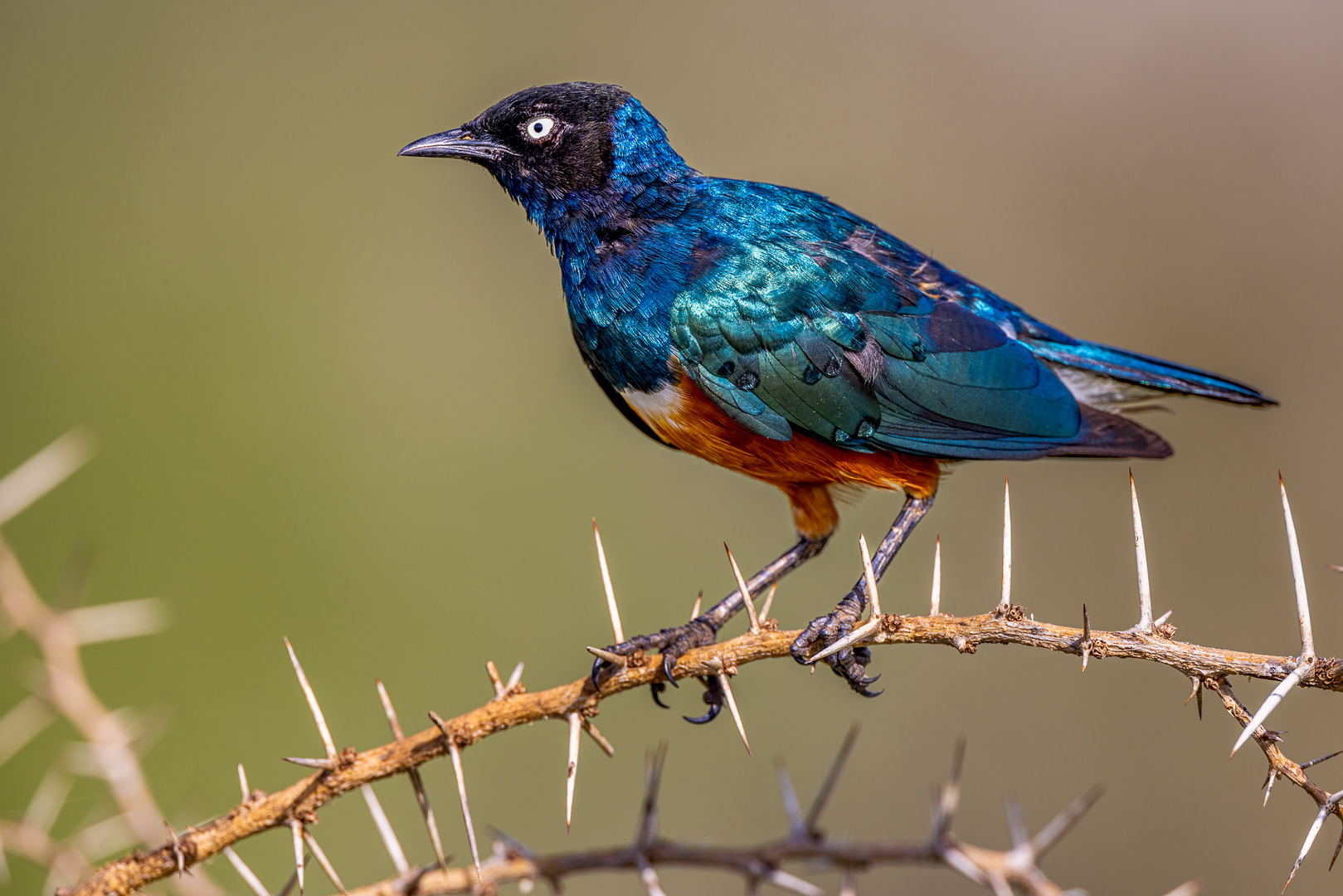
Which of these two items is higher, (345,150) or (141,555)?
(345,150)

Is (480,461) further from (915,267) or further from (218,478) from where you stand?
(915,267)

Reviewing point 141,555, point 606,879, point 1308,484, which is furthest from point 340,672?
point 1308,484

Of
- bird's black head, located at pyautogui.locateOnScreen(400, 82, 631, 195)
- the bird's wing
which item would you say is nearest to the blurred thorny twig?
the bird's wing

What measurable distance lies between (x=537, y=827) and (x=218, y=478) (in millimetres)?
2899

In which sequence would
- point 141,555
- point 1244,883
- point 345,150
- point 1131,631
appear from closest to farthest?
point 1131,631 → point 1244,883 → point 141,555 → point 345,150

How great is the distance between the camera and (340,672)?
6055 millimetres

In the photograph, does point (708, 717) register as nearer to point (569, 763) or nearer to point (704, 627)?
point (704, 627)

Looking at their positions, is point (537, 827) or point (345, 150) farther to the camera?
point (345, 150)

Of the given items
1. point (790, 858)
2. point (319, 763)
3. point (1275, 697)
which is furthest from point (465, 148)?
point (1275, 697)

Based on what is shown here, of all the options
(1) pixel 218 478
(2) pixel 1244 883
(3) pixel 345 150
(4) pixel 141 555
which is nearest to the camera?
(2) pixel 1244 883

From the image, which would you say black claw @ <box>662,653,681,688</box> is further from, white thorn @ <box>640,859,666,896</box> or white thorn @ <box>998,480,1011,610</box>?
white thorn @ <box>640,859,666,896</box>

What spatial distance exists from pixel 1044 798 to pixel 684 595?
2.32 m

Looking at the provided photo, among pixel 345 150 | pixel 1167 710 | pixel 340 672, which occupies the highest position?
pixel 345 150

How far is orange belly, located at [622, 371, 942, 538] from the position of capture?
388cm
